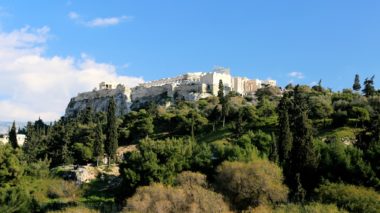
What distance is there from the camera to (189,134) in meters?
79.4

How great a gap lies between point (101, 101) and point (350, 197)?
4622 inches

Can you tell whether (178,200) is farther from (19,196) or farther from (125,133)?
(125,133)

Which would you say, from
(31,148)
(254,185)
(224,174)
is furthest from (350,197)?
(31,148)

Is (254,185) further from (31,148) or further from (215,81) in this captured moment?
(215,81)

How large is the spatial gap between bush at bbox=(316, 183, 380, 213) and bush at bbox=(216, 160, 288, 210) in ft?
11.1

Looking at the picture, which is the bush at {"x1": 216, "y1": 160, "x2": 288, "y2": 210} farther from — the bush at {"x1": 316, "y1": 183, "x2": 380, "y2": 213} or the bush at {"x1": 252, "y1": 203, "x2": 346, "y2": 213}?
the bush at {"x1": 252, "y1": 203, "x2": 346, "y2": 213}

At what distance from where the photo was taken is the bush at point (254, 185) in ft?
122

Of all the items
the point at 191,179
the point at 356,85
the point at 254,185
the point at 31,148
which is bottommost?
the point at 254,185

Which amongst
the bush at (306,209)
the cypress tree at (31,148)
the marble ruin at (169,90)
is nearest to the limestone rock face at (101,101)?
the marble ruin at (169,90)

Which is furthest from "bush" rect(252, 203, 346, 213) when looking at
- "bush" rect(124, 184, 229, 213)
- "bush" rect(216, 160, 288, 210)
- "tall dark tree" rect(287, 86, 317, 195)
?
"tall dark tree" rect(287, 86, 317, 195)

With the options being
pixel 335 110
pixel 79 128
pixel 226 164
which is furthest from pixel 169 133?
pixel 226 164

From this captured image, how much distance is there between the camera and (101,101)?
14362 cm

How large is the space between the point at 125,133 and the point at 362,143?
147ft

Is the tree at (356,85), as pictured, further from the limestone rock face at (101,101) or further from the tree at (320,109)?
the limestone rock face at (101,101)
